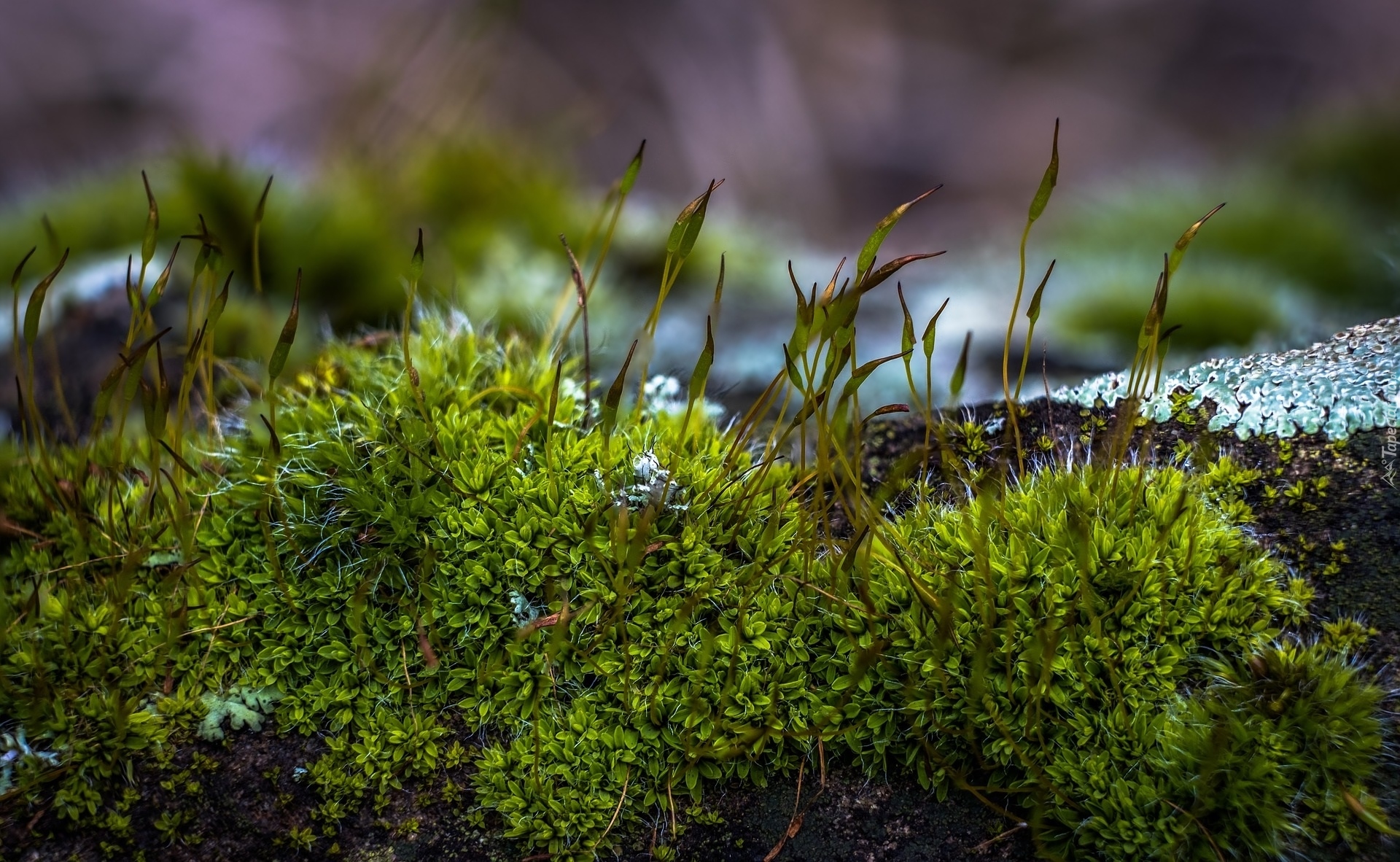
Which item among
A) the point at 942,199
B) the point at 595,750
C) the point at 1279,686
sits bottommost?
the point at 595,750

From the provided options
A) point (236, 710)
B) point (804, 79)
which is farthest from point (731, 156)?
point (236, 710)

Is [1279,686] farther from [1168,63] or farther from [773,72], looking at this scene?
[1168,63]

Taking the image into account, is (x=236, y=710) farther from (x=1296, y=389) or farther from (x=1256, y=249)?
(x=1256, y=249)

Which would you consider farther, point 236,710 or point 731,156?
point 731,156

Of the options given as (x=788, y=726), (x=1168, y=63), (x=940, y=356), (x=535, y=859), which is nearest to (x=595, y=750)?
(x=535, y=859)

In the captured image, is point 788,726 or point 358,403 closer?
point 788,726

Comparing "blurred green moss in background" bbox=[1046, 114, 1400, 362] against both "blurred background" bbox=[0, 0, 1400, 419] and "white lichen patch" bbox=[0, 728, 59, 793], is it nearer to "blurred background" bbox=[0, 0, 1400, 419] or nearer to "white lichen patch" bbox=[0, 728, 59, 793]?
"blurred background" bbox=[0, 0, 1400, 419]
